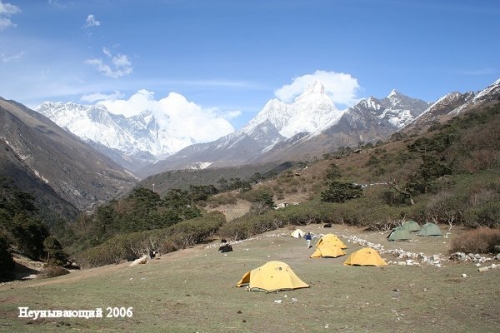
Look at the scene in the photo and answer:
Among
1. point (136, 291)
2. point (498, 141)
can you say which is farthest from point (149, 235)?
point (498, 141)

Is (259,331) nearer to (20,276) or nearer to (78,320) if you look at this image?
(78,320)

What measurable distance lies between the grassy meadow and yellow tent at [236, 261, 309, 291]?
1.33ft

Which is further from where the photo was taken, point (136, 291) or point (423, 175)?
point (423, 175)

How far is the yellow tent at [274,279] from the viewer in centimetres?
1719

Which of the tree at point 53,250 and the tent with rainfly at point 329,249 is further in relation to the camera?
the tree at point 53,250

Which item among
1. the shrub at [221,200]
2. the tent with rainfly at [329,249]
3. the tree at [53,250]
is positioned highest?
the shrub at [221,200]

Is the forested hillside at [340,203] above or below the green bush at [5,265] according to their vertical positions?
above

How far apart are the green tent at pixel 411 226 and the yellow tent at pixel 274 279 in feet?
64.2

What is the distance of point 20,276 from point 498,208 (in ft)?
126

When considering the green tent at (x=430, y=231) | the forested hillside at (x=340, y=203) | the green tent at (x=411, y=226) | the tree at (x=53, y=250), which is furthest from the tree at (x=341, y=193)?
the tree at (x=53, y=250)

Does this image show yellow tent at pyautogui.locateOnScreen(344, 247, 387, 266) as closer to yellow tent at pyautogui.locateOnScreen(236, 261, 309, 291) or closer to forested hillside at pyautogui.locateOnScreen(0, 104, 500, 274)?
yellow tent at pyautogui.locateOnScreen(236, 261, 309, 291)

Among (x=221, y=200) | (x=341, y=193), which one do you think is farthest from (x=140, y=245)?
(x=221, y=200)

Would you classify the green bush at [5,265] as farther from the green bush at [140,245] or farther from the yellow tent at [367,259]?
the yellow tent at [367,259]

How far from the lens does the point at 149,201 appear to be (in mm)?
81688
